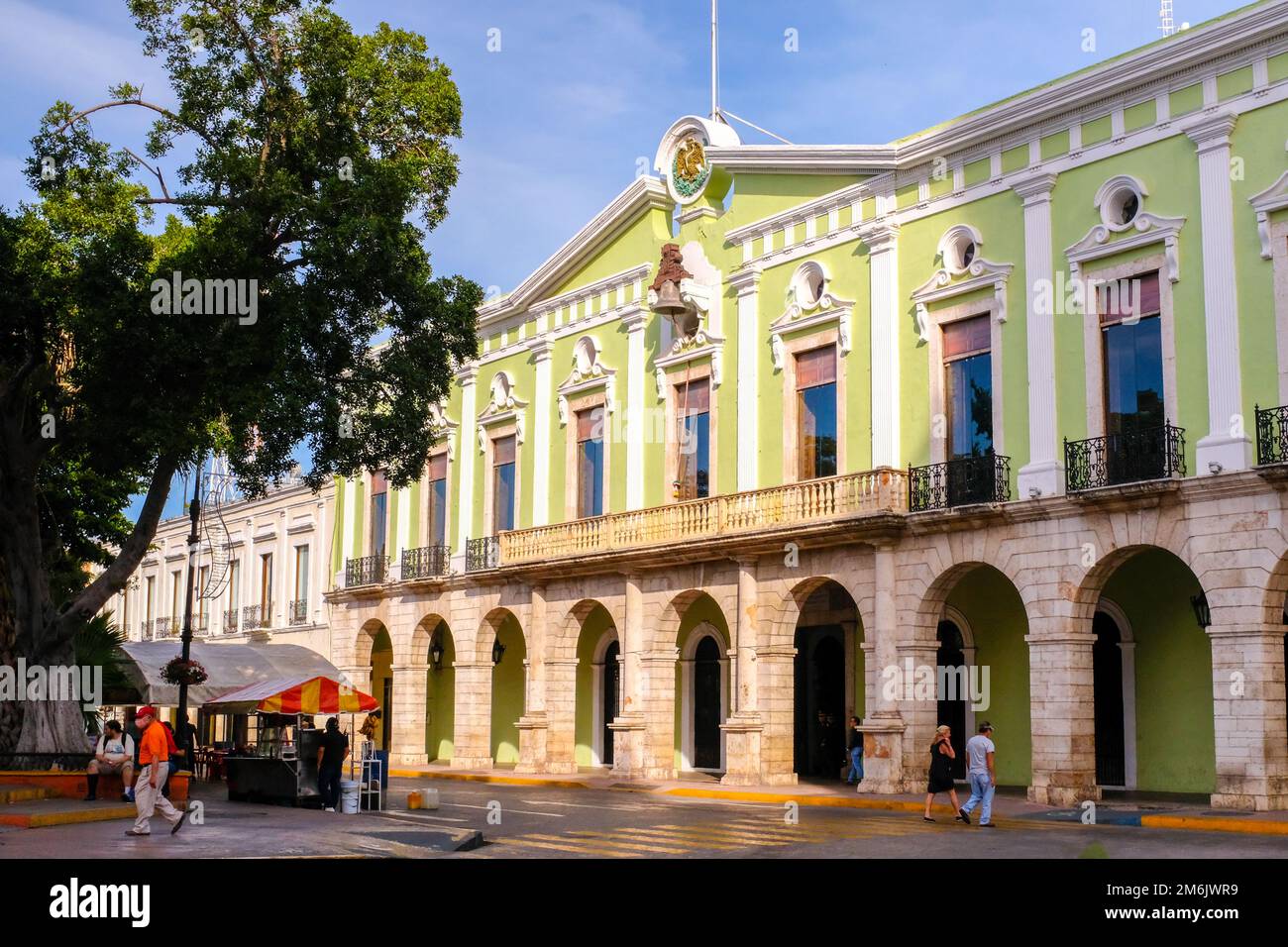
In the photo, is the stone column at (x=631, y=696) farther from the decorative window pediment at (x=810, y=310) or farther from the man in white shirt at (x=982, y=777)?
the man in white shirt at (x=982, y=777)

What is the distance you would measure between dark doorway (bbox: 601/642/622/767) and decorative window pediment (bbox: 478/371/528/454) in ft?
18.7

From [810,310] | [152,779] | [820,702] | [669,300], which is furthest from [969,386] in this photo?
[152,779]

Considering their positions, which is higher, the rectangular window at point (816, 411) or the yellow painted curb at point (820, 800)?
the rectangular window at point (816, 411)

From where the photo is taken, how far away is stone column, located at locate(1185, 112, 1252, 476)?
2070 cm

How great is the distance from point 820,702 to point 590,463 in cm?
803

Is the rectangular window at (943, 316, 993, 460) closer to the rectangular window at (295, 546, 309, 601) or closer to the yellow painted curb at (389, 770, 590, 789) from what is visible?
the yellow painted curb at (389, 770, 590, 789)

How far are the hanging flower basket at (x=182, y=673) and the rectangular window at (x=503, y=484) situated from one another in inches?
328

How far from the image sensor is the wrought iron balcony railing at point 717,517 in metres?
25.3

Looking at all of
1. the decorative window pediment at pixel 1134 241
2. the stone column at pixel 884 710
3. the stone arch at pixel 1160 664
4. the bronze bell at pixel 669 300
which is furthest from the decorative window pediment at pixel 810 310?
the stone arch at pixel 1160 664

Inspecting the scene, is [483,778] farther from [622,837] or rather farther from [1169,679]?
[622,837]

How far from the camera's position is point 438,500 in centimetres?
3822

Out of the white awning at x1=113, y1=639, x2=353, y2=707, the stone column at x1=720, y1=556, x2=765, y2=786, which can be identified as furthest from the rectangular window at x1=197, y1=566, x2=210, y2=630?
the stone column at x1=720, y1=556, x2=765, y2=786

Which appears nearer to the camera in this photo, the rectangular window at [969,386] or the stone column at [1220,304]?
the stone column at [1220,304]
